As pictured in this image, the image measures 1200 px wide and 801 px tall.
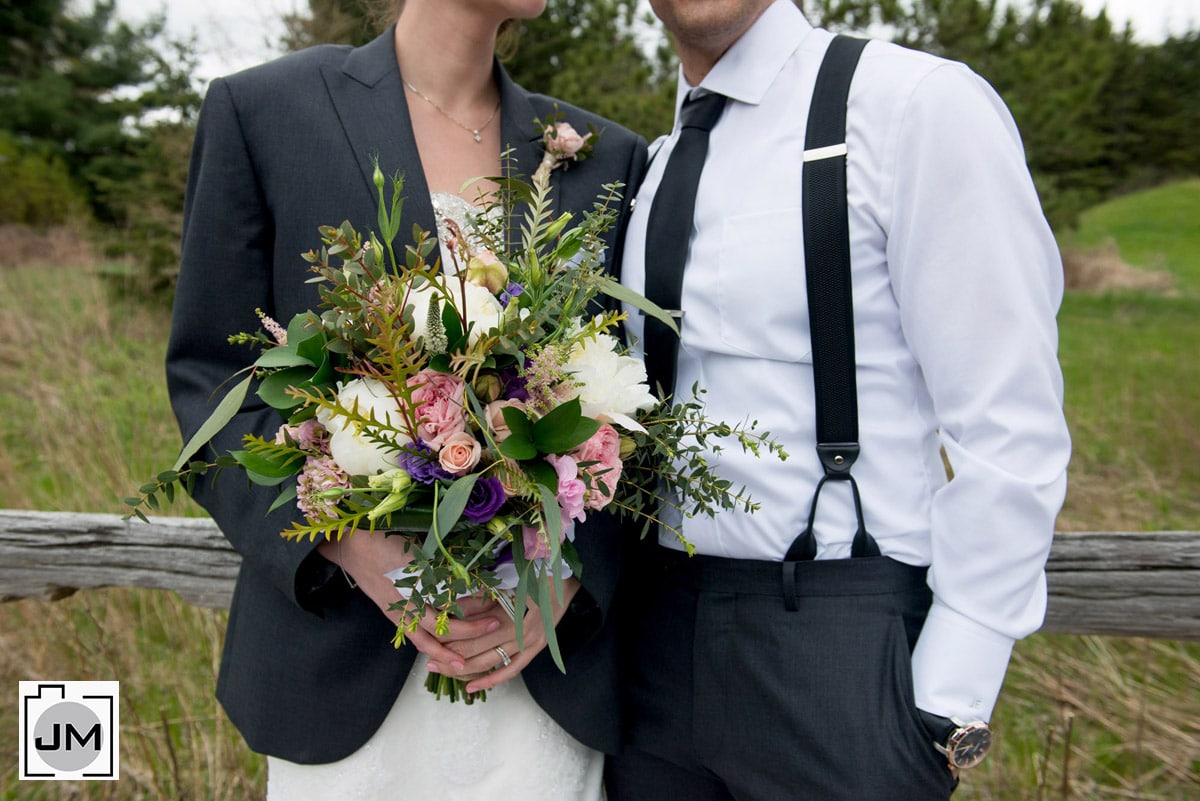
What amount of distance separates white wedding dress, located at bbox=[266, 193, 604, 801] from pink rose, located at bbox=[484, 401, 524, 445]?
635mm

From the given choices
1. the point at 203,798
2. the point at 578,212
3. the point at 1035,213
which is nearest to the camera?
the point at 1035,213

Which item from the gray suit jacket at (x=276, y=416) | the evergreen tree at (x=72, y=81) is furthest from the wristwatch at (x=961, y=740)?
the evergreen tree at (x=72, y=81)

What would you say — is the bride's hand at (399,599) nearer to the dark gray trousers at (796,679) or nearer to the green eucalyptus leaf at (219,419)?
the green eucalyptus leaf at (219,419)

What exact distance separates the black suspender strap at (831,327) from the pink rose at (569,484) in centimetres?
56

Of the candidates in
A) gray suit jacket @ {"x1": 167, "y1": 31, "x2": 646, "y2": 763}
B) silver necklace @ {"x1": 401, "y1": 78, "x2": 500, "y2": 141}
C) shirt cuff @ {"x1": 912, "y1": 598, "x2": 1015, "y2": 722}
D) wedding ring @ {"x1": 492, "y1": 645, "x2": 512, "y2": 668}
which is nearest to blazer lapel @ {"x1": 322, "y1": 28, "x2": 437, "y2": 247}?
gray suit jacket @ {"x1": 167, "y1": 31, "x2": 646, "y2": 763}

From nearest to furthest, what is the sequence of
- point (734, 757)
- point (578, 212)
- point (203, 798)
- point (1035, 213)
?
point (1035, 213)
point (734, 757)
point (578, 212)
point (203, 798)

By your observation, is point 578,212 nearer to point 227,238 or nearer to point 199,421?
point 227,238

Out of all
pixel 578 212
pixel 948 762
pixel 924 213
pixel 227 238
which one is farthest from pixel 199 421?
pixel 948 762

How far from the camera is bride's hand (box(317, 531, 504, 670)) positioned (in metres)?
1.61

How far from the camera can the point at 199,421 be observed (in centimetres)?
178

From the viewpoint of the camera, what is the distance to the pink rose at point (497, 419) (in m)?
1.33

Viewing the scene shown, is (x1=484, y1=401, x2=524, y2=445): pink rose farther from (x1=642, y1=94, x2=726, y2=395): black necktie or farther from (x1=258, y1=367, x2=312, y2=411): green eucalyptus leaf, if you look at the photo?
(x1=642, y1=94, x2=726, y2=395): black necktie

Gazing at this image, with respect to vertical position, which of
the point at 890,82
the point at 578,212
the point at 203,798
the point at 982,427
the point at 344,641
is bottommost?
the point at 203,798

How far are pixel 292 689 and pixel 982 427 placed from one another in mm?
1447
